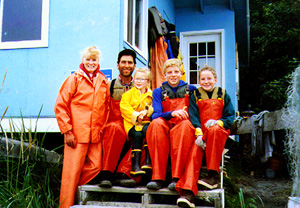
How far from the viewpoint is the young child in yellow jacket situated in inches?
118

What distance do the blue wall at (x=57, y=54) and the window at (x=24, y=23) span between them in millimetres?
97

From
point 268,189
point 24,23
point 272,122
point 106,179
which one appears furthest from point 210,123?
point 24,23

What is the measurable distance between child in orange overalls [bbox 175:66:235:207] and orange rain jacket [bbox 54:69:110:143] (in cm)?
94

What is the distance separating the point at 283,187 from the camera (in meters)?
5.09

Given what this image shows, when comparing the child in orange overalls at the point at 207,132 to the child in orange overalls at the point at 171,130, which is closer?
the child in orange overalls at the point at 207,132

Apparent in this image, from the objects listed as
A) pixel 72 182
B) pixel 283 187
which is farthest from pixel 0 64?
pixel 283 187

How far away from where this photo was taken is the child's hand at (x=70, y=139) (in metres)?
3.03

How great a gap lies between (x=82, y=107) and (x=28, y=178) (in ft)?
2.78

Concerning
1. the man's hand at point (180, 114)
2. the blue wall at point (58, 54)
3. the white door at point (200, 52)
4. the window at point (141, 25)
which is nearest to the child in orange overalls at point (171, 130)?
the man's hand at point (180, 114)

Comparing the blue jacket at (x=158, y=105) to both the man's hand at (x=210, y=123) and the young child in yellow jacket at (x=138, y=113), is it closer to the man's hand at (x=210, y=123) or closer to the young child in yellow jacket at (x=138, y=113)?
the young child in yellow jacket at (x=138, y=113)

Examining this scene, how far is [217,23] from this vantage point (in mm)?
8195

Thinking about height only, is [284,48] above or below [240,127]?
above

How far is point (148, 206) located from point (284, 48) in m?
12.0

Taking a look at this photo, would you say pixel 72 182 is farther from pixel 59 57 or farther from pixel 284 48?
pixel 284 48
